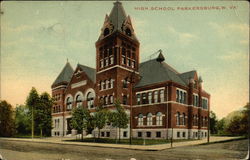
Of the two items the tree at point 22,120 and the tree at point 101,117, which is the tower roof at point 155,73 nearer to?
the tree at point 101,117

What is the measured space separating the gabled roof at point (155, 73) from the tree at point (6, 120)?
17.4 feet

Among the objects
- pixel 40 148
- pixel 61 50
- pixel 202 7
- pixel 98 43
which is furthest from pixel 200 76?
pixel 40 148

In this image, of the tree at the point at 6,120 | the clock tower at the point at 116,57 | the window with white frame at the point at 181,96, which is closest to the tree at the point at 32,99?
the tree at the point at 6,120

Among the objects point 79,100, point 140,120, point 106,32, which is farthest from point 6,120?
point 140,120

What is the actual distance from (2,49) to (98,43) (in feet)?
11.3

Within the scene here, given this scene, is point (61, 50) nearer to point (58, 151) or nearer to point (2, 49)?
point (2, 49)

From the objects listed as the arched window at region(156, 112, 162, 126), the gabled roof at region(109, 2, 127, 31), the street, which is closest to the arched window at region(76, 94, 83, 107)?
the street

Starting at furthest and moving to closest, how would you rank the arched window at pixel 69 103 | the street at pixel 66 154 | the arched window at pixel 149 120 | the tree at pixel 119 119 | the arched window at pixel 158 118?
the arched window at pixel 149 120 → the arched window at pixel 158 118 → the arched window at pixel 69 103 → the tree at pixel 119 119 → the street at pixel 66 154

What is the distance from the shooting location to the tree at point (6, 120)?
9016 millimetres

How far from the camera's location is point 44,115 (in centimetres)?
991

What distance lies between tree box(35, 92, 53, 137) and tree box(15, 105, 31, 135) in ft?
1.16

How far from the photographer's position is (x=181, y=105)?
10.9 meters

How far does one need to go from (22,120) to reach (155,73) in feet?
20.1

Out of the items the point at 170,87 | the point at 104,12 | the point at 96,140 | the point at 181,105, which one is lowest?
the point at 96,140
